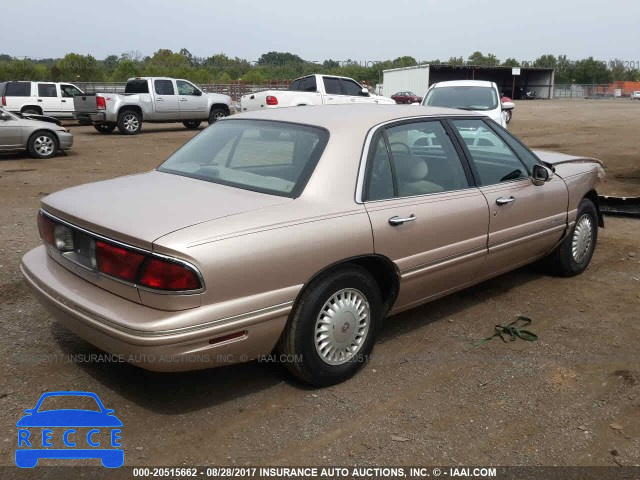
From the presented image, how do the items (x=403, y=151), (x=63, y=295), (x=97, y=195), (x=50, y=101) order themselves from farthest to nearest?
(x=50, y=101), (x=403, y=151), (x=97, y=195), (x=63, y=295)

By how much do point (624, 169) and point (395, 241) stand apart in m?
9.76

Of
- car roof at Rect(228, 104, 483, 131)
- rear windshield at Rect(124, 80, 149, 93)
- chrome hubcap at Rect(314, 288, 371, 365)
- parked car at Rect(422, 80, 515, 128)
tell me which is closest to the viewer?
chrome hubcap at Rect(314, 288, 371, 365)

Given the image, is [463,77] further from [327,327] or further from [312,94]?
[327,327]

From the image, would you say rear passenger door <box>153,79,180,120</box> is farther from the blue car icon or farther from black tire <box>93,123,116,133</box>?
the blue car icon

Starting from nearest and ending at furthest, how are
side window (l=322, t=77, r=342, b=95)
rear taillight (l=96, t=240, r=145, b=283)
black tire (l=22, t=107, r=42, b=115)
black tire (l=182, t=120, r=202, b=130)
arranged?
rear taillight (l=96, t=240, r=145, b=283)
side window (l=322, t=77, r=342, b=95)
black tire (l=22, t=107, r=42, b=115)
black tire (l=182, t=120, r=202, b=130)

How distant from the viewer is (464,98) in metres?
11.3

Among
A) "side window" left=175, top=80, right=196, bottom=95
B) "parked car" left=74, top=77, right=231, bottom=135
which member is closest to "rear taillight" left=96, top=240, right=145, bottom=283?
"parked car" left=74, top=77, right=231, bottom=135

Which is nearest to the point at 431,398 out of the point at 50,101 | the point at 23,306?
the point at 23,306

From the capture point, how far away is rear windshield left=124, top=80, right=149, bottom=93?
2045cm

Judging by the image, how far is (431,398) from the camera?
346cm

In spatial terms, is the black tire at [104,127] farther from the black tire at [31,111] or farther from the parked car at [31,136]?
the parked car at [31,136]

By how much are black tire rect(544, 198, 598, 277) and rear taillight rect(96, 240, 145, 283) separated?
3795 mm

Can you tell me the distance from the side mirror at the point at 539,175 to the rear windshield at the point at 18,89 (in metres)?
20.8

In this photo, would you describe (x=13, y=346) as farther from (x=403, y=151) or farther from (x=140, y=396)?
(x=403, y=151)
